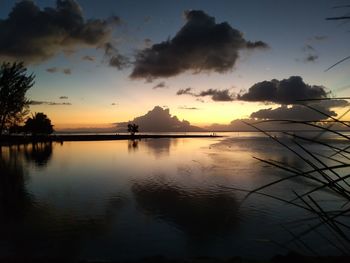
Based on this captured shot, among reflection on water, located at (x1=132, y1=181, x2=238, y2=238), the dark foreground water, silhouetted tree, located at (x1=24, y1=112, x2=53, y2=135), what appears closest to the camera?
the dark foreground water

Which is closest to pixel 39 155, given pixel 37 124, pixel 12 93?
pixel 12 93

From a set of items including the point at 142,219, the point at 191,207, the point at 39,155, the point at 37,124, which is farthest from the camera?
the point at 37,124

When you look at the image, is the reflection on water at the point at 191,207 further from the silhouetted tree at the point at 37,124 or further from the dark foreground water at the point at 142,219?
the silhouetted tree at the point at 37,124

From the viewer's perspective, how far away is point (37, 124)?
95.9m

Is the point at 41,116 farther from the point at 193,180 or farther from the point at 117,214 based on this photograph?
the point at 117,214

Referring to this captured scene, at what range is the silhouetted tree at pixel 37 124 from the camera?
314 feet

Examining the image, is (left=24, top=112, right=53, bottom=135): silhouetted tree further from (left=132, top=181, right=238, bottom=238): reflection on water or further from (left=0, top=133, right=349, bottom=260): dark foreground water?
(left=132, top=181, right=238, bottom=238): reflection on water

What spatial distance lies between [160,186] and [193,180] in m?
3.46

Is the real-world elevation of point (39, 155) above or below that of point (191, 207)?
above

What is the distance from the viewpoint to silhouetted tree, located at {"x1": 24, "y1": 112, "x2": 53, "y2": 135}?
95569 millimetres

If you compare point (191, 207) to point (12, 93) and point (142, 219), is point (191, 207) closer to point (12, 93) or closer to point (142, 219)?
point (142, 219)

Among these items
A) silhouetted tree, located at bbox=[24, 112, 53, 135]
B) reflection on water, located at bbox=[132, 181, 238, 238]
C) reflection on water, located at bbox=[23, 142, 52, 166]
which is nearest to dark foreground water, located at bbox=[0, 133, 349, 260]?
reflection on water, located at bbox=[132, 181, 238, 238]

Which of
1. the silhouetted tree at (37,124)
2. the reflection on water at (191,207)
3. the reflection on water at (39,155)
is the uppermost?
the silhouetted tree at (37,124)

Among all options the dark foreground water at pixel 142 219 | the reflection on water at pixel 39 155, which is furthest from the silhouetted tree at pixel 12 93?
the dark foreground water at pixel 142 219
